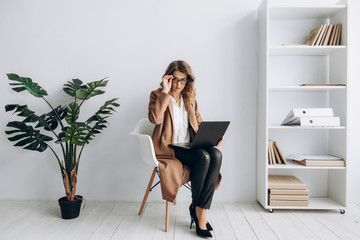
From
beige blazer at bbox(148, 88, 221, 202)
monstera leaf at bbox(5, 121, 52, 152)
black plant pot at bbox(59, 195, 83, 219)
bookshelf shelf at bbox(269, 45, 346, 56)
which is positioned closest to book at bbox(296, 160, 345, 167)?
beige blazer at bbox(148, 88, 221, 202)

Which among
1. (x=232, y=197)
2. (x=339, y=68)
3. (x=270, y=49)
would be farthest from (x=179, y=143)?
(x=339, y=68)

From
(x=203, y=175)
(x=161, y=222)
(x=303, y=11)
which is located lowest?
(x=161, y=222)

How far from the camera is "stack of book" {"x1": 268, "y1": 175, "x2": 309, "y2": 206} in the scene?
2123mm

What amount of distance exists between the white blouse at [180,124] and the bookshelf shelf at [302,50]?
2.95 feet

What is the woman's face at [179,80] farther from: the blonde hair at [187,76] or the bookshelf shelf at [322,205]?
the bookshelf shelf at [322,205]

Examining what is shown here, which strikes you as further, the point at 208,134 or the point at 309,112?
the point at 309,112

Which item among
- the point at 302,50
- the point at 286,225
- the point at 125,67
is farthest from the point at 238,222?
the point at 125,67

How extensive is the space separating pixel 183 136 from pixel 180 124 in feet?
0.33

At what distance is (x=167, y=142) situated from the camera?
1964 mm

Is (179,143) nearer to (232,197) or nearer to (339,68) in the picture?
(232,197)

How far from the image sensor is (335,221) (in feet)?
6.44

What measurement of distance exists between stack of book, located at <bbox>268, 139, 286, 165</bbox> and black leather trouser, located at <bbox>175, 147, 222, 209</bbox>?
1.95 ft

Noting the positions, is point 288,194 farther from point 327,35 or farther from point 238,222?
point 327,35

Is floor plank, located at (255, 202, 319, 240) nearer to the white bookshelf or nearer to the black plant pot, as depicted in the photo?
the white bookshelf
